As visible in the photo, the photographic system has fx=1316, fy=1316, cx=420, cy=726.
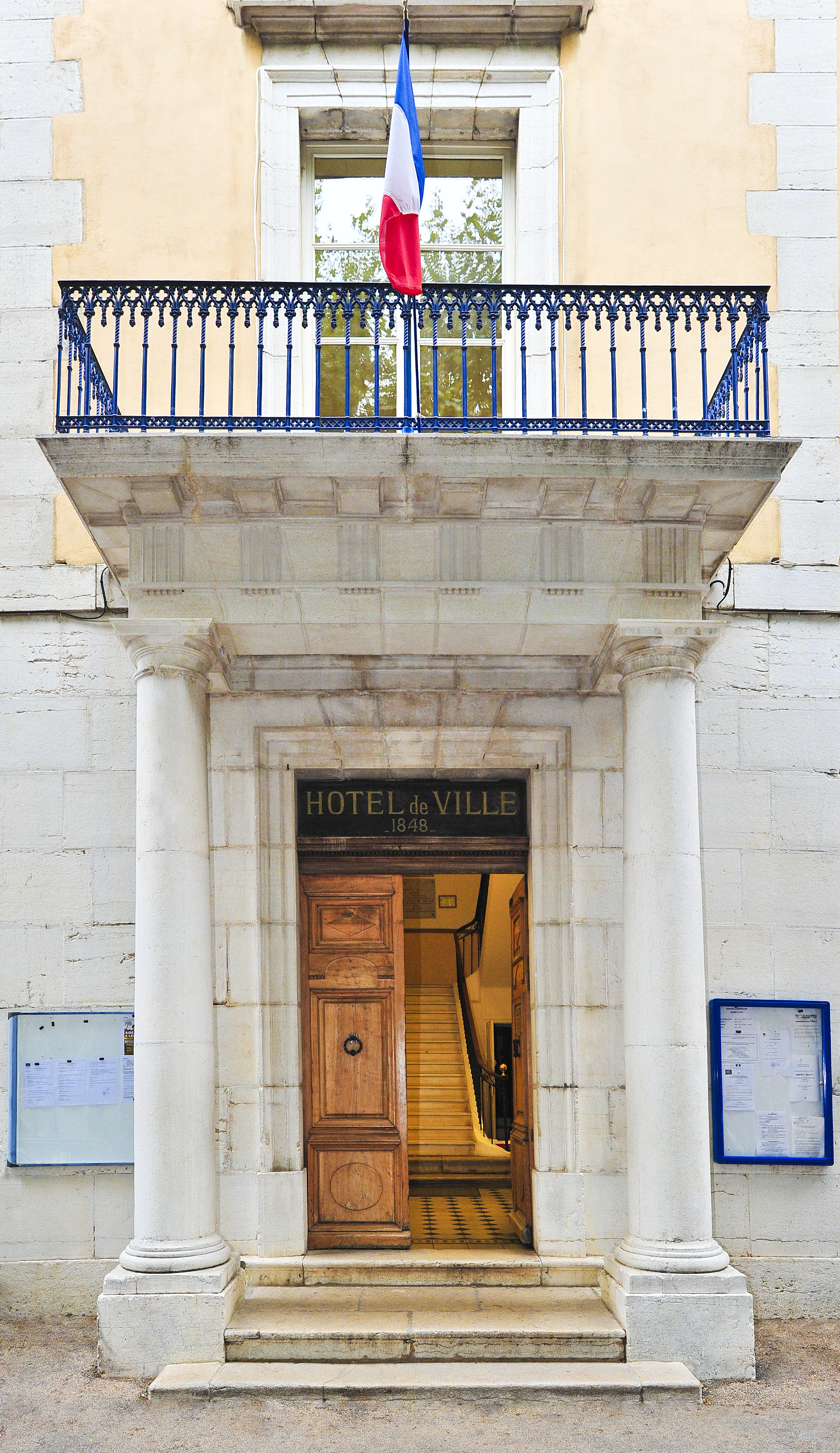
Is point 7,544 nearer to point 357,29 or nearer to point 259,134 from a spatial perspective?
point 259,134

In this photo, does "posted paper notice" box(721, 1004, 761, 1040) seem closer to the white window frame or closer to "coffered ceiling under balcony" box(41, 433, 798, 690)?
"coffered ceiling under balcony" box(41, 433, 798, 690)

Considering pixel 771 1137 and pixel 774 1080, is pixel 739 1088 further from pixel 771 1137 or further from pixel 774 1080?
pixel 771 1137

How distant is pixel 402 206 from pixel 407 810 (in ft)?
12.1

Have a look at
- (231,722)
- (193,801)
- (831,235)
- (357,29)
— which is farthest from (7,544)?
(831,235)

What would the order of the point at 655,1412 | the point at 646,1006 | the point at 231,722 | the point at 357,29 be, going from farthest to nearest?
the point at 357,29 < the point at 231,722 < the point at 646,1006 < the point at 655,1412

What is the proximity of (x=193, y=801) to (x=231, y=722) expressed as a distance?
1.10m

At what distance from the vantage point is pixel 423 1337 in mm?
6738

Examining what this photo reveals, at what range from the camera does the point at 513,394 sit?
8750 mm

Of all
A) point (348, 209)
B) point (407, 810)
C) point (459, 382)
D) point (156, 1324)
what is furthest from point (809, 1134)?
point (348, 209)

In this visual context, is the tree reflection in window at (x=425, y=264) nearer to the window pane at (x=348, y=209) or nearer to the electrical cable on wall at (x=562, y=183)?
the window pane at (x=348, y=209)

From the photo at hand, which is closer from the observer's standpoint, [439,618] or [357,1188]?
[439,618]

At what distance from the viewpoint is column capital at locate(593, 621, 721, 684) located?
7.14 metres

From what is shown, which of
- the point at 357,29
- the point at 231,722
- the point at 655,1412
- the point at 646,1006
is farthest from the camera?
the point at 357,29

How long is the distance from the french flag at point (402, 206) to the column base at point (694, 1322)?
5423mm
